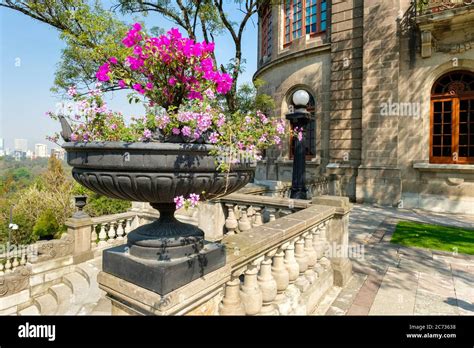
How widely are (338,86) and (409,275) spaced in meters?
10.5

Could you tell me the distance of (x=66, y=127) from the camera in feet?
6.11

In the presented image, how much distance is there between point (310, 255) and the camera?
3479 mm

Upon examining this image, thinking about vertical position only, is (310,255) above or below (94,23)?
below

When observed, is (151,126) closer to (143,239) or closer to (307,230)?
(143,239)

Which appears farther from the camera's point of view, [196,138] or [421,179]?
[421,179]

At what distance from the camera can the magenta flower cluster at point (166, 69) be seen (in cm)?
171

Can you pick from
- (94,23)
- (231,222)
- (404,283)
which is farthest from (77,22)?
(404,283)

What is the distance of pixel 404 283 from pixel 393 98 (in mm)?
9418

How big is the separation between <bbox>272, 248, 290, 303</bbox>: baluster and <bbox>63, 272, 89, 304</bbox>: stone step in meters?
3.87

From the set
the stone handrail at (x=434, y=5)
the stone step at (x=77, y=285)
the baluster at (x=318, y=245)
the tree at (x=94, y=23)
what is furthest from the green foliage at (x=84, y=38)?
the stone handrail at (x=434, y=5)

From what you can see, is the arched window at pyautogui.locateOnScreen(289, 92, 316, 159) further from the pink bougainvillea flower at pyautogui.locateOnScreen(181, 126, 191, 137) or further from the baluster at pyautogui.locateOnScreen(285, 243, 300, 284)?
the pink bougainvillea flower at pyautogui.locateOnScreen(181, 126, 191, 137)

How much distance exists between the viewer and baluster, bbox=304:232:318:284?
342 cm

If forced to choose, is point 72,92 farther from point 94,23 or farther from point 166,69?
point 94,23
